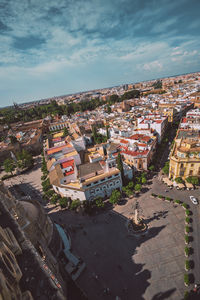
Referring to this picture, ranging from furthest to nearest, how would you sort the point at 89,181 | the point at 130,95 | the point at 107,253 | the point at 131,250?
the point at 130,95, the point at 89,181, the point at 107,253, the point at 131,250

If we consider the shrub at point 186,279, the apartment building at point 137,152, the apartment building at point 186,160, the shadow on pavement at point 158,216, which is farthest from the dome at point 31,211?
the apartment building at point 186,160

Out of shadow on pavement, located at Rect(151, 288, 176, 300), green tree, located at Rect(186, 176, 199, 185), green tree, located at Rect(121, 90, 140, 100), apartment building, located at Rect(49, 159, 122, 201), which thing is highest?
green tree, located at Rect(121, 90, 140, 100)

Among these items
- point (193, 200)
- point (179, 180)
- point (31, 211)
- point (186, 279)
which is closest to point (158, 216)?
point (193, 200)

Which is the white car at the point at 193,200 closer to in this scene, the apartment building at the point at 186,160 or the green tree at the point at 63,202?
the apartment building at the point at 186,160

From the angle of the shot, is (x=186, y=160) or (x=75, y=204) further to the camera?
(x=186, y=160)

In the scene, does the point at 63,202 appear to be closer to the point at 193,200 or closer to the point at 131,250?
the point at 131,250

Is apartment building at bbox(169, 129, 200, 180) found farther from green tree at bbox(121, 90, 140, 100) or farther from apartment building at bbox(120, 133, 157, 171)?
green tree at bbox(121, 90, 140, 100)

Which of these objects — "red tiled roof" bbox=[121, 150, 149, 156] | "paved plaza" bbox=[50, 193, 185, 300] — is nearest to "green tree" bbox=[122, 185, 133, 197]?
"paved plaza" bbox=[50, 193, 185, 300]

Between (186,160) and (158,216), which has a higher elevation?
(186,160)

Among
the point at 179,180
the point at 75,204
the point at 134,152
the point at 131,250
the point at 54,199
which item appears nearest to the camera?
the point at 131,250

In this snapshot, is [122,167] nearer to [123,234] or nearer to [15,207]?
[123,234]

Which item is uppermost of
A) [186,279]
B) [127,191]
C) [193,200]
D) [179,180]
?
[179,180]
